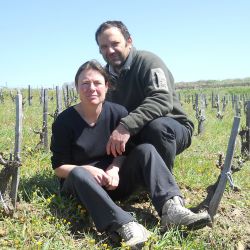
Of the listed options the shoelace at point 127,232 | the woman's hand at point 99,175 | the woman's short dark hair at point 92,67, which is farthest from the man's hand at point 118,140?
the shoelace at point 127,232

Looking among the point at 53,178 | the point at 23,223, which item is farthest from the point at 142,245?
the point at 53,178

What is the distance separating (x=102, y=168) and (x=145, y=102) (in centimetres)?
75

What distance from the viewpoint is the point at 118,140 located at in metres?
3.60

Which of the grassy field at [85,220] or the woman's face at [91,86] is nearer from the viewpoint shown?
the grassy field at [85,220]

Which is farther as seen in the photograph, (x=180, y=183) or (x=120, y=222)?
(x=180, y=183)

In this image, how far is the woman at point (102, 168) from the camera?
3242 millimetres

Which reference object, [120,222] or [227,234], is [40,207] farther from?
[227,234]

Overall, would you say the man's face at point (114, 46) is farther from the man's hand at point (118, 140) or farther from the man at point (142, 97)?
the man's hand at point (118, 140)

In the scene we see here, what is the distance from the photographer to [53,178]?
4586mm

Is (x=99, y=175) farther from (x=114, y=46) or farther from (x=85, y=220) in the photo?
(x=114, y=46)

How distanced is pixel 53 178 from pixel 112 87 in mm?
1334

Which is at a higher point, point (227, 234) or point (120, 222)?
point (120, 222)

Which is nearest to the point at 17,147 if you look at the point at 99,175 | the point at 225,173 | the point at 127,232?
the point at 99,175

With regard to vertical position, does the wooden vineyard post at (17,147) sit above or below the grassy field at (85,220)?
above
